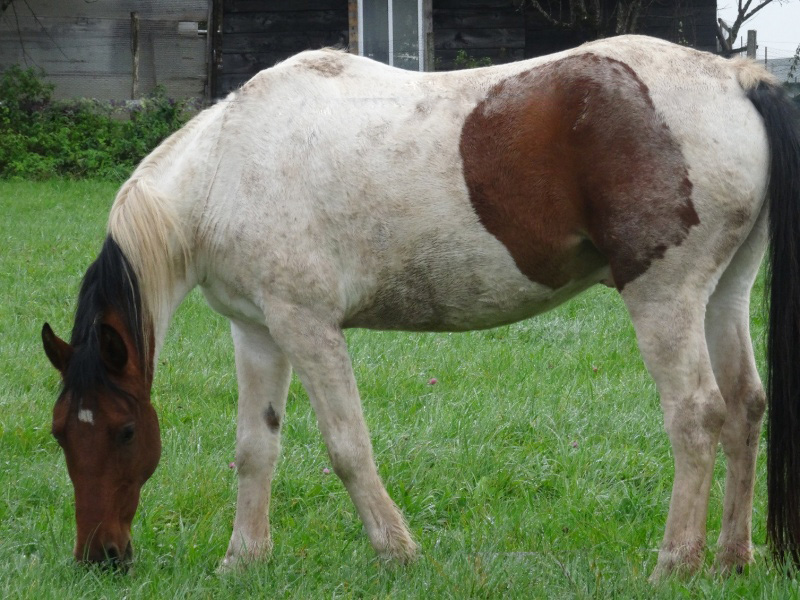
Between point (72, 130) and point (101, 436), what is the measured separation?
44.4ft

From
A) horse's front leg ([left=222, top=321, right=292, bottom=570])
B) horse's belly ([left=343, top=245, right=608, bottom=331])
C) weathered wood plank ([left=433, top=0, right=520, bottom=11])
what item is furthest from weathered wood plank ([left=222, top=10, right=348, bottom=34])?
horse's belly ([left=343, top=245, right=608, bottom=331])

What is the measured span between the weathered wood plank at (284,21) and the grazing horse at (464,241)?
13.0 metres

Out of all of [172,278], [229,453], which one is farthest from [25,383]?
[172,278]

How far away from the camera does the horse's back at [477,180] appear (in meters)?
3.09

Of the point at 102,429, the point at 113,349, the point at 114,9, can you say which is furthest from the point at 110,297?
the point at 114,9

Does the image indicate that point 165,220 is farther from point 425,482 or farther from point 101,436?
point 425,482

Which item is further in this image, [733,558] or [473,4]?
[473,4]

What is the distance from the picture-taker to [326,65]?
3.65 m

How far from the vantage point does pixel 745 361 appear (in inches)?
135

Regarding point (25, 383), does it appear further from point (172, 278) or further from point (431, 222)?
point (431, 222)

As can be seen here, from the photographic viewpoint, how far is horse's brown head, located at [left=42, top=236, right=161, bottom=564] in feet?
10.6

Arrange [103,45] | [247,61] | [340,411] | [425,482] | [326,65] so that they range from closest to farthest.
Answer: [340,411] → [326,65] → [425,482] → [247,61] → [103,45]

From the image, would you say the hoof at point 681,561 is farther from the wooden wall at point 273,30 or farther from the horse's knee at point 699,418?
the wooden wall at point 273,30

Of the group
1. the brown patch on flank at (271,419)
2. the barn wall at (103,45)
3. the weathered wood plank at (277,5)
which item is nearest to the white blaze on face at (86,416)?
the brown patch on flank at (271,419)
